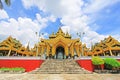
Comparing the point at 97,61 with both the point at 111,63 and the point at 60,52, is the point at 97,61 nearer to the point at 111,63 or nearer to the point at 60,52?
the point at 111,63

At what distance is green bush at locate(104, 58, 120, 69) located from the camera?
18.1 metres

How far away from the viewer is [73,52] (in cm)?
3095

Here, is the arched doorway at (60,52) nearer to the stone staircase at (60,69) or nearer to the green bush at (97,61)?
the stone staircase at (60,69)

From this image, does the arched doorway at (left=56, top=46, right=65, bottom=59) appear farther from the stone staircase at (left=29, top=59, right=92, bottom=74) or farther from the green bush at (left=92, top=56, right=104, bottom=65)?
the green bush at (left=92, top=56, right=104, bottom=65)

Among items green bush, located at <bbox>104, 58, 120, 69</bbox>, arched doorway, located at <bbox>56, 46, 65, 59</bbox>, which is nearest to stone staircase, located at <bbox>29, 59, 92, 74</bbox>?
green bush, located at <bbox>104, 58, 120, 69</bbox>

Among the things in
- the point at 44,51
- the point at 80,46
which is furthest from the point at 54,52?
the point at 80,46

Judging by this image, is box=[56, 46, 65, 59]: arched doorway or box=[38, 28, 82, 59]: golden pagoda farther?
box=[56, 46, 65, 59]: arched doorway

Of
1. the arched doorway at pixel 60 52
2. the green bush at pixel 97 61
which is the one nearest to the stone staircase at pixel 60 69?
the green bush at pixel 97 61

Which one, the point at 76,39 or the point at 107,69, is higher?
the point at 76,39

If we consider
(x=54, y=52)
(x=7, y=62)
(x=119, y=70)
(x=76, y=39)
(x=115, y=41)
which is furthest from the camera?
(x=76, y=39)

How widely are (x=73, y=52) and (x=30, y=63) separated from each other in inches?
494

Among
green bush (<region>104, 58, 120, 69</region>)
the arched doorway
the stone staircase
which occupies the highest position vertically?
the arched doorway

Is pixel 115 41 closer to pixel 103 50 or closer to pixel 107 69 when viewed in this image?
pixel 103 50

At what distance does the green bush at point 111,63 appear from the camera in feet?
59.3
